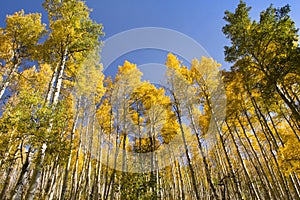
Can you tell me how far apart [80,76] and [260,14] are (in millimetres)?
8827

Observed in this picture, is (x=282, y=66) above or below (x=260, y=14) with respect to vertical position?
below

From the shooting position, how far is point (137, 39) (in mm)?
16469

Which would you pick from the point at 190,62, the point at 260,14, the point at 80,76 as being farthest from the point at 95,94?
the point at 260,14

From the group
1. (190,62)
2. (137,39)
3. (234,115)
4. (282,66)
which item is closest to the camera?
(282,66)

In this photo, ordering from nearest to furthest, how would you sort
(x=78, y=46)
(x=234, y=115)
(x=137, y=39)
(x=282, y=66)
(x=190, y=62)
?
(x=282, y=66)
(x=78, y=46)
(x=234, y=115)
(x=190, y=62)
(x=137, y=39)

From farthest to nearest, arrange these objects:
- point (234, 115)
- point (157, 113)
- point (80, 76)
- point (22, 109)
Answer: point (157, 113) → point (234, 115) → point (80, 76) → point (22, 109)

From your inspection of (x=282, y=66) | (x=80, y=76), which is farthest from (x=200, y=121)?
(x=80, y=76)

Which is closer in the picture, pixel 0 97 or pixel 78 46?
pixel 0 97

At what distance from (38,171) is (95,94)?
25.2 ft

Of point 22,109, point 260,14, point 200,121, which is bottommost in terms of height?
point 22,109

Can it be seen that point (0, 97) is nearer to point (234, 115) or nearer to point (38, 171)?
point (38, 171)

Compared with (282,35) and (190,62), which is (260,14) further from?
(190,62)

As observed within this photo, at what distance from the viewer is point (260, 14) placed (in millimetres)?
8234

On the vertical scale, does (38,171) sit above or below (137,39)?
below
